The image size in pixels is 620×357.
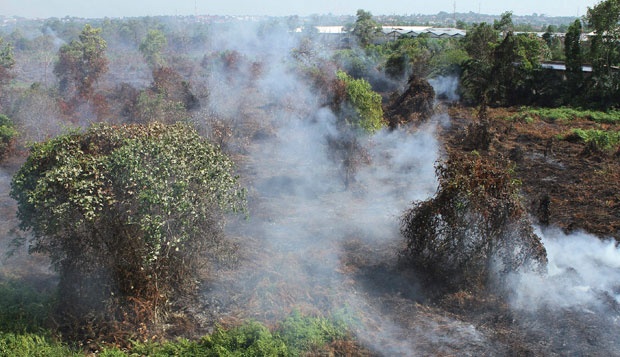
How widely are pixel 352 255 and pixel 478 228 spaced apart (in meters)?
2.81

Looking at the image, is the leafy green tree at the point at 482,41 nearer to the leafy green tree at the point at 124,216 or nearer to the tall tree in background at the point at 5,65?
the tall tree in background at the point at 5,65

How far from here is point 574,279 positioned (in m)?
9.63

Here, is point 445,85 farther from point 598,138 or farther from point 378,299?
point 378,299

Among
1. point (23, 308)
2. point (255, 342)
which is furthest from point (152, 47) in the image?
point (255, 342)

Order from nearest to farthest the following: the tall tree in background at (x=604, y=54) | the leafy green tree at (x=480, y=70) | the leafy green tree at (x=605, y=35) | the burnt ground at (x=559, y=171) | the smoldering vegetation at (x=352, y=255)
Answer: the smoldering vegetation at (x=352, y=255) → the burnt ground at (x=559, y=171) → the leafy green tree at (x=605, y=35) → the tall tree in background at (x=604, y=54) → the leafy green tree at (x=480, y=70)

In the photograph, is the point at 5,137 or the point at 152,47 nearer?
the point at 5,137

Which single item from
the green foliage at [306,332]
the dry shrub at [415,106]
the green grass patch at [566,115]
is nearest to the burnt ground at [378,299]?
the green foliage at [306,332]

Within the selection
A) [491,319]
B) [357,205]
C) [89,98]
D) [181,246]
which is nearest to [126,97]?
[89,98]

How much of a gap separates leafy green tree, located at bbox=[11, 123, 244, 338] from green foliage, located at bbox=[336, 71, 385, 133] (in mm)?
5897

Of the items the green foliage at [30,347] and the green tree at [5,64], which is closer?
the green foliage at [30,347]

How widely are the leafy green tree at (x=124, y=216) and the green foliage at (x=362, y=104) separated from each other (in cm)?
590

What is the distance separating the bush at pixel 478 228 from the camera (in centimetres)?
904

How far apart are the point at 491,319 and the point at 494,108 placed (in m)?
21.8

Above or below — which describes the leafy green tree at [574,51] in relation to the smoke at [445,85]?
→ above
